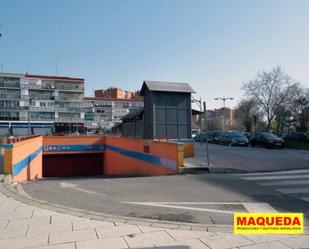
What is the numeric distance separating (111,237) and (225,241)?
6.05 ft

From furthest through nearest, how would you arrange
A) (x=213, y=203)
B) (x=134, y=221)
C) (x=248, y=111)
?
(x=248, y=111), (x=213, y=203), (x=134, y=221)

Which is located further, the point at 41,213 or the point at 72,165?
the point at 72,165

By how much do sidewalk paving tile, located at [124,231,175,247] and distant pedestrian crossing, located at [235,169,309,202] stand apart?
192 inches

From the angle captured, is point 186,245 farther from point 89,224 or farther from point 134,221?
point 89,224

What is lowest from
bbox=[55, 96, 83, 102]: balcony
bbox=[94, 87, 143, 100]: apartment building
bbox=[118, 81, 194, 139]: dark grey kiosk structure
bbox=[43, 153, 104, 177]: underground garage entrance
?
bbox=[43, 153, 104, 177]: underground garage entrance

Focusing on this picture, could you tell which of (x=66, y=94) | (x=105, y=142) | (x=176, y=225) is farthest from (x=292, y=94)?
(x=66, y=94)

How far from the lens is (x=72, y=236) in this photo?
448cm

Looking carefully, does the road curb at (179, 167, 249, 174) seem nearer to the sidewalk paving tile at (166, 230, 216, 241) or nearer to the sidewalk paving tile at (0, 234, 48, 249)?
the sidewalk paving tile at (166, 230, 216, 241)

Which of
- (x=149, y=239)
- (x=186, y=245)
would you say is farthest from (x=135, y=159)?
(x=186, y=245)

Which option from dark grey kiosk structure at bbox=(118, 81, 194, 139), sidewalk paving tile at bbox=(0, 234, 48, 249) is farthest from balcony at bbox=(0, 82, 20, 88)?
sidewalk paving tile at bbox=(0, 234, 48, 249)

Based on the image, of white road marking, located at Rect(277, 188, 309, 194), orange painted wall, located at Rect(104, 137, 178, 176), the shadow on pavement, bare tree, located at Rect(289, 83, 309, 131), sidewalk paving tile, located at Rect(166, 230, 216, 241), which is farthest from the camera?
bare tree, located at Rect(289, 83, 309, 131)

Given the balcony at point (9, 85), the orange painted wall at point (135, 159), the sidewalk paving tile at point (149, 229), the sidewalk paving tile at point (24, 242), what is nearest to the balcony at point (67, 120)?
the balcony at point (9, 85)

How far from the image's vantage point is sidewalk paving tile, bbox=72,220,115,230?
4.92 m

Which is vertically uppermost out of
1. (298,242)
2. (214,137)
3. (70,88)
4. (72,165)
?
(70,88)
